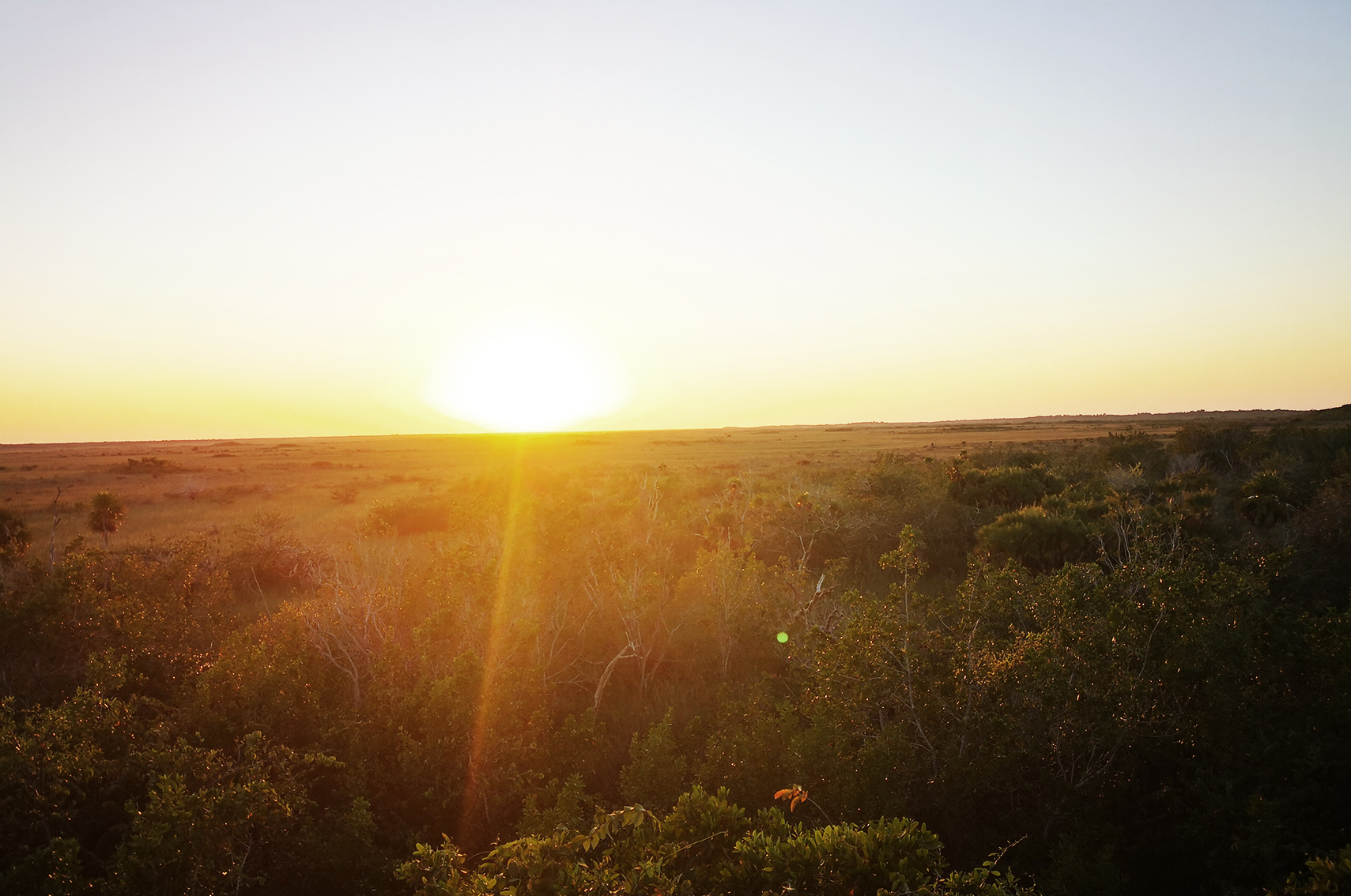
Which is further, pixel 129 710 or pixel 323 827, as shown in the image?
pixel 129 710

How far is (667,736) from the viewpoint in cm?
601

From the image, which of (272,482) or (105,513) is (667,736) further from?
(272,482)

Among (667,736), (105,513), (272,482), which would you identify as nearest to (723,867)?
(667,736)

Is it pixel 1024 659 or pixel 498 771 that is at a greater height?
pixel 1024 659

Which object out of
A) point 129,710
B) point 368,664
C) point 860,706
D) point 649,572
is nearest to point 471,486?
point 649,572

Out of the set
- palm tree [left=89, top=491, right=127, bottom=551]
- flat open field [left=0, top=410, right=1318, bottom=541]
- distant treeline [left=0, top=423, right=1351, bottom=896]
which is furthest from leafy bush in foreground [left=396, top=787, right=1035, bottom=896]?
palm tree [left=89, top=491, right=127, bottom=551]

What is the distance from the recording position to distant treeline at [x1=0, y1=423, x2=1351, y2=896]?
13.5ft

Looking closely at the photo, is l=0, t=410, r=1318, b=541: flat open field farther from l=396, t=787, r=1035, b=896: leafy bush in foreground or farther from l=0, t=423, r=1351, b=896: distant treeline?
l=396, t=787, r=1035, b=896: leafy bush in foreground

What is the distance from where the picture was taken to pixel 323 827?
536cm

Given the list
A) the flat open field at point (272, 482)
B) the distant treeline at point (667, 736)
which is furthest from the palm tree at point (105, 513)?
the distant treeline at point (667, 736)

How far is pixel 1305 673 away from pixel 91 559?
12.5 meters

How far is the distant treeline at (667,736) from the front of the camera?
4.11 meters

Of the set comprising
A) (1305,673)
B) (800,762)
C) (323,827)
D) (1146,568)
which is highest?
(1146,568)

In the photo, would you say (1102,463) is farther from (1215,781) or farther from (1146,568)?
(1215,781)
